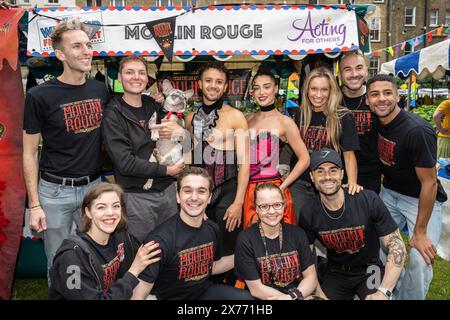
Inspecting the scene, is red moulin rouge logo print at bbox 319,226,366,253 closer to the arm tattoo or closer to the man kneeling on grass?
the arm tattoo

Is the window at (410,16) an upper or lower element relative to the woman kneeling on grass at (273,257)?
upper

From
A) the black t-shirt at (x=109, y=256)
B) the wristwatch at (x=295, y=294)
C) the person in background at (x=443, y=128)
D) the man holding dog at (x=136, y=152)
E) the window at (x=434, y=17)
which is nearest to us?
the black t-shirt at (x=109, y=256)

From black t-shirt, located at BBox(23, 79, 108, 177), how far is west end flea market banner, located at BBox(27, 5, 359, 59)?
121 cm

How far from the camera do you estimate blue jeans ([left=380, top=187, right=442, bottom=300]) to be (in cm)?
380

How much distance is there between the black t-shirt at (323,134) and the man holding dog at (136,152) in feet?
4.31

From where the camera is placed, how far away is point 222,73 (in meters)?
3.84

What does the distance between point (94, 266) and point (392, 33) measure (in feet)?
126

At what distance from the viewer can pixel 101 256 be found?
2.92 m

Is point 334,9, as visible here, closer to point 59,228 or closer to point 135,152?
point 135,152

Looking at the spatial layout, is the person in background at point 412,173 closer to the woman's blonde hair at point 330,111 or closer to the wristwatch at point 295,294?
the woman's blonde hair at point 330,111

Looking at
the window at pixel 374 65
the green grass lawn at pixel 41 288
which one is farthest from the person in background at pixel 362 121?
the window at pixel 374 65

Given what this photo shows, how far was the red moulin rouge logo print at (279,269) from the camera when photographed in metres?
3.28

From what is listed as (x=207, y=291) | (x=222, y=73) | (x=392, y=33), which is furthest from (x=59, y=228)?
(x=392, y=33)

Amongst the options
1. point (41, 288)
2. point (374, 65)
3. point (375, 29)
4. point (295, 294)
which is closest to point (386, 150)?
point (295, 294)
